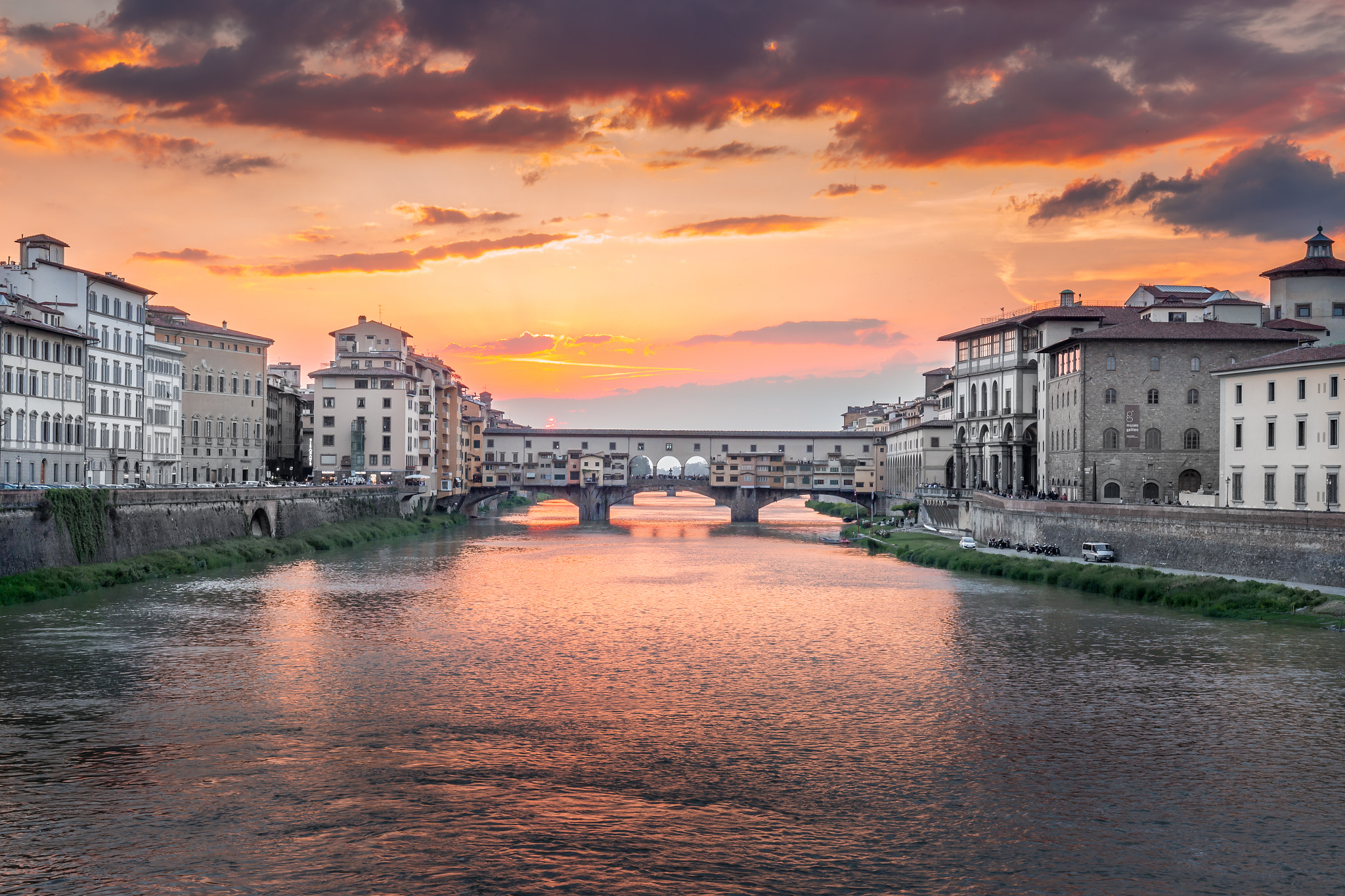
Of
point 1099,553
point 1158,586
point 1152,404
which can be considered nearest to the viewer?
point 1158,586

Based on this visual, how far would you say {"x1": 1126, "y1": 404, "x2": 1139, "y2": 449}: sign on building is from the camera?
209ft

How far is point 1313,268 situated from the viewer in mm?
77375

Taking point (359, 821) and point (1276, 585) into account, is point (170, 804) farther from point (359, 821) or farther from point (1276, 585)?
point (1276, 585)

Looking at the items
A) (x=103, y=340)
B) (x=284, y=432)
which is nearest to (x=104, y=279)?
(x=103, y=340)

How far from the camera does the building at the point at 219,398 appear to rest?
81500 millimetres

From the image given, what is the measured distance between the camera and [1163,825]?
1895 centimetres

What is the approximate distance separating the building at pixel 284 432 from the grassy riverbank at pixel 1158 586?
6458 centimetres

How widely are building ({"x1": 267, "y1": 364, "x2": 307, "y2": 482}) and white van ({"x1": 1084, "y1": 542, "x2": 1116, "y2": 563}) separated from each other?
70567 millimetres

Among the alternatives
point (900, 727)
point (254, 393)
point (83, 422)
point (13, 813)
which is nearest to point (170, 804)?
point (13, 813)

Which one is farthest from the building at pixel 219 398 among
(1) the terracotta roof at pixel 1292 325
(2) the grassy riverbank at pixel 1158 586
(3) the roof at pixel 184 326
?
(1) the terracotta roof at pixel 1292 325

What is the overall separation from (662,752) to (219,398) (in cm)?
7180

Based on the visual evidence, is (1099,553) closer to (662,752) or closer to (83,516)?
(662,752)

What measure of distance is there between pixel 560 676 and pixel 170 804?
12.5m

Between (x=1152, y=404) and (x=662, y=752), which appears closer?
(x=662, y=752)
